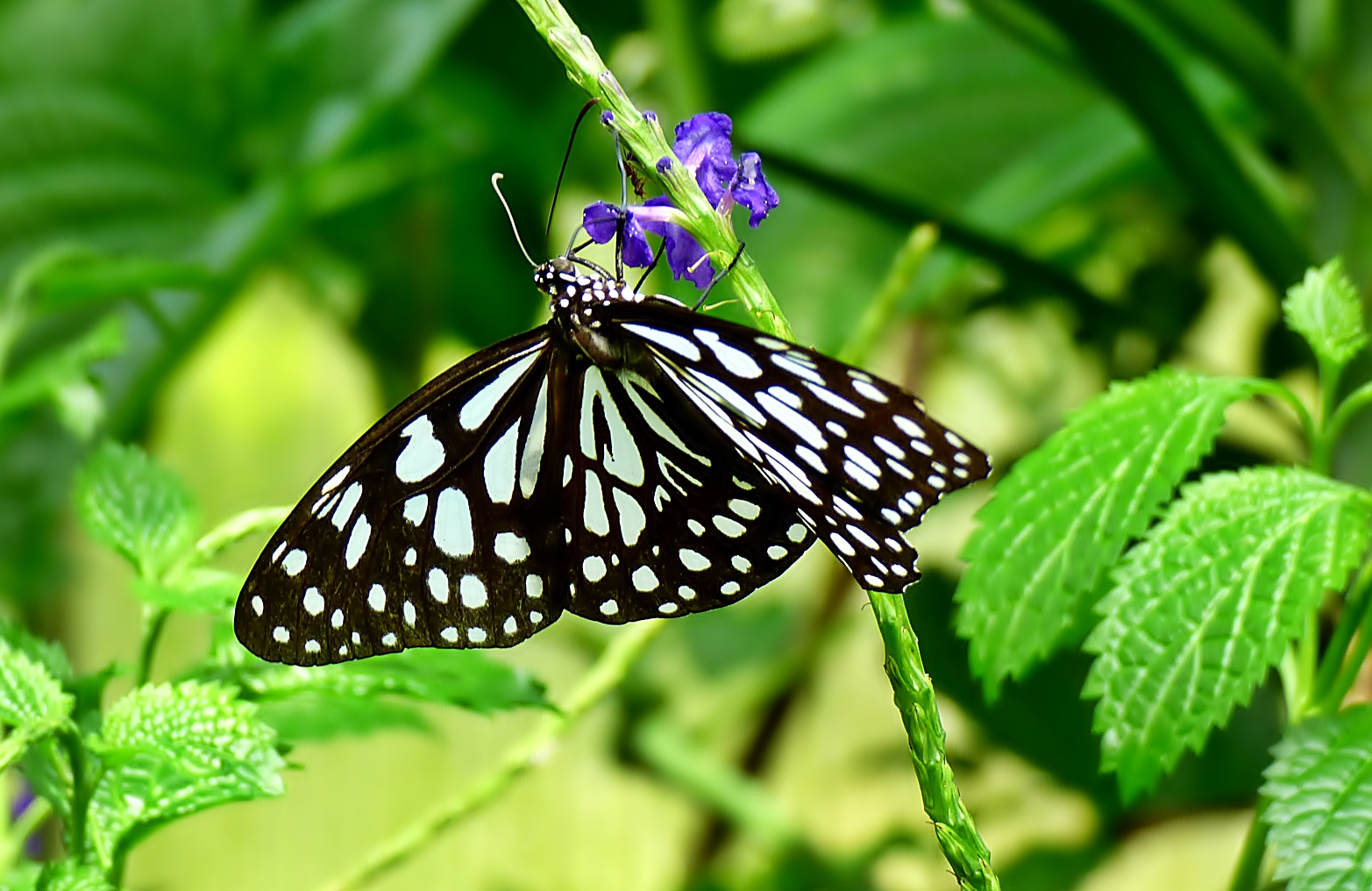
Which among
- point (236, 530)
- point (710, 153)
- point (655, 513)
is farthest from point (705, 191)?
point (236, 530)

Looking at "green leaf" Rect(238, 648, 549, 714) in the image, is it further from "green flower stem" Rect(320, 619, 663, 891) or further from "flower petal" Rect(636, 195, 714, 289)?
"flower petal" Rect(636, 195, 714, 289)

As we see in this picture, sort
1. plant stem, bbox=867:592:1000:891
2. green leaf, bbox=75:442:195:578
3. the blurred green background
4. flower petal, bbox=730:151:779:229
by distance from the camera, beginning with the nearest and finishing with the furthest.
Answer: plant stem, bbox=867:592:1000:891
flower petal, bbox=730:151:779:229
green leaf, bbox=75:442:195:578
the blurred green background

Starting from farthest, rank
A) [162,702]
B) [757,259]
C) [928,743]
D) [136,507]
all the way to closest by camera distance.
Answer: [757,259] → [136,507] → [162,702] → [928,743]

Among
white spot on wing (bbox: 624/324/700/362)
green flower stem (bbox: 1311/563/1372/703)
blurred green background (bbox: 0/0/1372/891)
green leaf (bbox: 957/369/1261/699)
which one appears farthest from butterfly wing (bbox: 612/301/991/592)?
blurred green background (bbox: 0/0/1372/891)

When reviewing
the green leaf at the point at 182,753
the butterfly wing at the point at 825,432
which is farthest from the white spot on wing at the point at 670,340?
the green leaf at the point at 182,753

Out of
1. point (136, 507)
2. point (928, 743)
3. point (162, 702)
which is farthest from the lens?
point (136, 507)

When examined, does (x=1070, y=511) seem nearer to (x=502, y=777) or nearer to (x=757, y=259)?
(x=502, y=777)

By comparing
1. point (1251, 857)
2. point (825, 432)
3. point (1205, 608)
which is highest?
point (825, 432)
